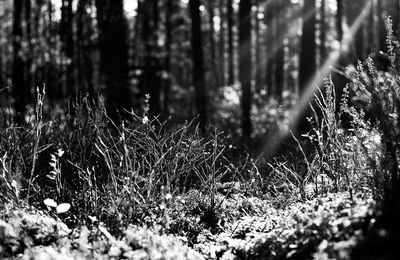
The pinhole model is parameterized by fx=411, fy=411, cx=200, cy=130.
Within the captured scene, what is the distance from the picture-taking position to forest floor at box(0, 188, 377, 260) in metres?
2.95

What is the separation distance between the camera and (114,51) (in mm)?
10055

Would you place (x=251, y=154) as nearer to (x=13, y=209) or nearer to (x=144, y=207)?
(x=144, y=207)

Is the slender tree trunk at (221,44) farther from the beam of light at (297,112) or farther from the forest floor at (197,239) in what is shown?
the forest floor at (197,239)

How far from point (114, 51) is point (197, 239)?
7.13 meters

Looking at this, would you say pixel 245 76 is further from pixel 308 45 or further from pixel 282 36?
pixel 282 36

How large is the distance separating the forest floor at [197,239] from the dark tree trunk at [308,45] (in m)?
7.55

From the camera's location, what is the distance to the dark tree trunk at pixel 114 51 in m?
9.80

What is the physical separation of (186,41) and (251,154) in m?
19.0

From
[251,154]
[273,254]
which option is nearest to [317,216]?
[273,254]

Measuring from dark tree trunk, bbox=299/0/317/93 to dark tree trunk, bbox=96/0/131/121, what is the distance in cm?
464

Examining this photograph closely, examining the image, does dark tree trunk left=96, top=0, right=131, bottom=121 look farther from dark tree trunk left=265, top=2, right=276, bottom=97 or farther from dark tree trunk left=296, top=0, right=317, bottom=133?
dark tree trunk left=265, top=2, right=276, bottom=97

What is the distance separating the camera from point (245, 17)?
39.4 feet

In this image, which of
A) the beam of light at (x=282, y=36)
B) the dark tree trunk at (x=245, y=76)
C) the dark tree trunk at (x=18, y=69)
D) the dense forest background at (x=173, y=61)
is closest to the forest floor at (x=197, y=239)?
the dense forest background at (x=173, y=61)

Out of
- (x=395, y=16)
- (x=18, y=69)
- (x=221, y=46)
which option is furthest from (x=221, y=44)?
(x=395, y=16)
